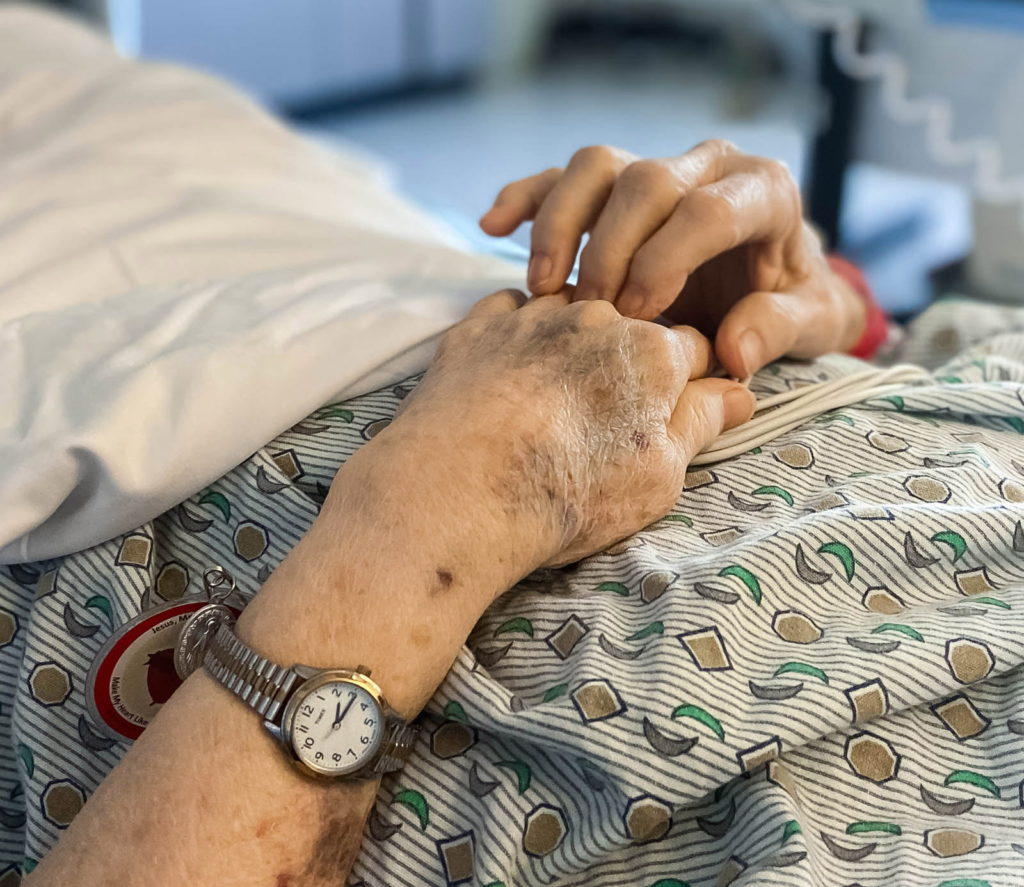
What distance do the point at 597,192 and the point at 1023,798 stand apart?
1.44 feet

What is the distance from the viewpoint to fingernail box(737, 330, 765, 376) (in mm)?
674

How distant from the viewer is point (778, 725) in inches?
18.1

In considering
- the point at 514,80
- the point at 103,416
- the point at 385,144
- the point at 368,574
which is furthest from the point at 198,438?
the point at 514,80

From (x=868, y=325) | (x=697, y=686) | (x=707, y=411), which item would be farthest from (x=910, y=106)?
(x=697, y=686)

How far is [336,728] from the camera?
1.55 ft

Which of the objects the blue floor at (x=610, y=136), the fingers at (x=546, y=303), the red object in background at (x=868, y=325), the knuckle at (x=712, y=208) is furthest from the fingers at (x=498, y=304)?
the blue floor at (x=610, y=136)

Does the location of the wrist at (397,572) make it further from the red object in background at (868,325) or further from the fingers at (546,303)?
the red object in background at (868,325)

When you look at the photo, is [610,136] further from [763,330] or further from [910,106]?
[763,330]

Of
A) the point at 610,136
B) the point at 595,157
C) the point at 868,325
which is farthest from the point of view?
the point at 610,136

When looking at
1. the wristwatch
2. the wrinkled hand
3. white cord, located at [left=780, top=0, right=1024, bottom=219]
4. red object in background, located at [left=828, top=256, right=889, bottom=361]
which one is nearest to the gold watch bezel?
the wristwatch

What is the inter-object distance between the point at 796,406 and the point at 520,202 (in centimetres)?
25

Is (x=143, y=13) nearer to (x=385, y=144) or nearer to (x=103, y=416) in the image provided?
(x=385, y=144)

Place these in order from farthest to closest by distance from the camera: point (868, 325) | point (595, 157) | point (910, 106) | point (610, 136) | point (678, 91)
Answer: point (678, 91) → point (610, 136) → point (910, 106) → point (868, 325) → point (595, 157)

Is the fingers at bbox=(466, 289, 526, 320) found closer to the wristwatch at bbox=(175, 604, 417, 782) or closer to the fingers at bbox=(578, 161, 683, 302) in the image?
the fingers at bbox=(578, 161, 683, 302)
